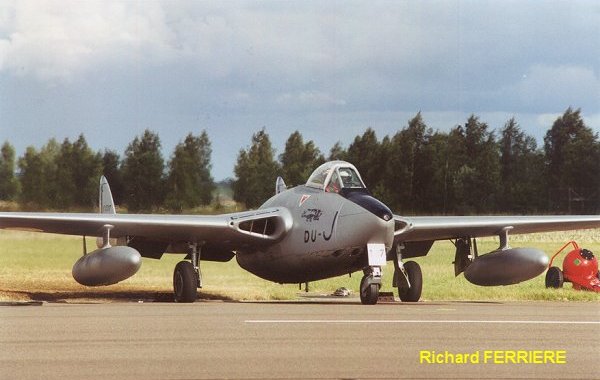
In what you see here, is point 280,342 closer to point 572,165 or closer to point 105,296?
point 105,296

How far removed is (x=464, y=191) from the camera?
57125 mm

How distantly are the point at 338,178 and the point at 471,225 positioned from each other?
496cm

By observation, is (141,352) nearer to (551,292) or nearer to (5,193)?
(551,292)

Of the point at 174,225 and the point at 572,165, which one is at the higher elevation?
the point at 572,165

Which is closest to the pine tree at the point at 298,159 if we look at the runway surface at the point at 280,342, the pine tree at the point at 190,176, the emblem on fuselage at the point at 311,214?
the pine tree at the point at 190,176

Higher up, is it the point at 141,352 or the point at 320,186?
the point at 320,186

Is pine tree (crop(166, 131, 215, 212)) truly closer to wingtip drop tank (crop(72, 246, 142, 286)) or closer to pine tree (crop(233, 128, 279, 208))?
pine tree (crop(233, 128, 279, 208))

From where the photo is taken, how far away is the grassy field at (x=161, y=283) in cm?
2564

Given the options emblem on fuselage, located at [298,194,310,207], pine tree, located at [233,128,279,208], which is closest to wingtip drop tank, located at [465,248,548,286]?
emblem on fuselage, located at [298,194,310,207]

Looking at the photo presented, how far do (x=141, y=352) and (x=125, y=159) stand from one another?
34939 millimetres

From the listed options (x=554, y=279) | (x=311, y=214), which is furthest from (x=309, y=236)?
(x=554, y=279)

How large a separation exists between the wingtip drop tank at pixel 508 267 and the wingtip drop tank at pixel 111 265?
27.3ft

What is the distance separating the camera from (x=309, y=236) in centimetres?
2211

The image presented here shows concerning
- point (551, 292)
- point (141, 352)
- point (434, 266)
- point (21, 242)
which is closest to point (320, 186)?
point (551, 292)
